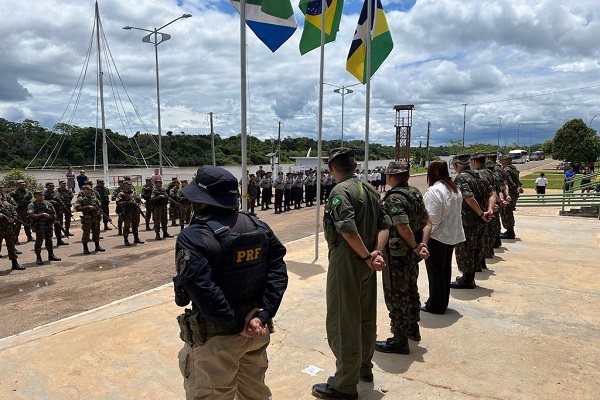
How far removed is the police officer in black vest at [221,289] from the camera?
210cm

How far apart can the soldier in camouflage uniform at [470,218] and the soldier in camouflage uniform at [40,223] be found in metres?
8.12

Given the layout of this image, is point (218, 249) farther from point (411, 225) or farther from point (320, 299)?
point (320, 299)

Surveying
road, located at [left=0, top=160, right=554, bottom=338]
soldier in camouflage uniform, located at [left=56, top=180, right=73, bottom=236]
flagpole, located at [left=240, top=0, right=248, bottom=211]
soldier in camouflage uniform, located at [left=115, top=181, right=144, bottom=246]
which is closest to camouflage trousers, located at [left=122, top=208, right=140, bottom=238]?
soldier in camouflage uniform, located at [left=115, top=181, right=144, bottom=246]

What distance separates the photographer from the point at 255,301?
7.72ft

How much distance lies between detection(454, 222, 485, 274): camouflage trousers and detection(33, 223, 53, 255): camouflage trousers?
8192mm

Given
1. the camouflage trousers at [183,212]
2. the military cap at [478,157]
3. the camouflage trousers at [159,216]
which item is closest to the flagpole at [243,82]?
the military cap at [478,157]

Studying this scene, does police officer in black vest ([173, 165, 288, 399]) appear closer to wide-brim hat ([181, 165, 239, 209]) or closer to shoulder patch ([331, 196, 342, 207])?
wide-brim hat ([181, 165, 239, 209])

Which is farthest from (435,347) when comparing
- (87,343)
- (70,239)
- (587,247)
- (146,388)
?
(70,239)

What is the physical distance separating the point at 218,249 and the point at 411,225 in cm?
224

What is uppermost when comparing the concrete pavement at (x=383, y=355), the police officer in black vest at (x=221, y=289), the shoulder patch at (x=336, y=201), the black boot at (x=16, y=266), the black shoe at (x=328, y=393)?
the shoulder patch at (x=336, y=201)

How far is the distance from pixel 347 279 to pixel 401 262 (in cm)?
98

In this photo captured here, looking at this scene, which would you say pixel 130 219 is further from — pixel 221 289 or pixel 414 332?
pixel 221 289

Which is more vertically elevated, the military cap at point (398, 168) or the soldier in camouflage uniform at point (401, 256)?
the military cap at point (398, 168)

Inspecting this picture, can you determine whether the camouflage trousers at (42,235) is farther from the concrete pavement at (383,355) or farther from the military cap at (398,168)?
the military cap at (398,168)
